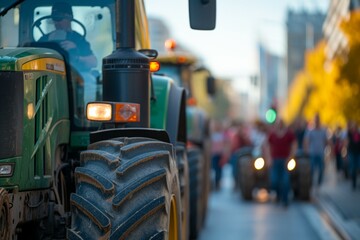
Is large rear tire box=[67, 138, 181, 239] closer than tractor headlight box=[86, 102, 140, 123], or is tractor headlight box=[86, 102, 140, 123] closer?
large rear tire box=[67, 138, 181, 239]

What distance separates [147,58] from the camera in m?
8.28

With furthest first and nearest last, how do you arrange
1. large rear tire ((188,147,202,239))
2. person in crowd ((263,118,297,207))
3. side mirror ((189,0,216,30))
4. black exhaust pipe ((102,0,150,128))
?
1. person in crowd ((263,118,297,207))
2. large rear tire ((188,147,202,239))
3. black exhaust pipe ((102,0,150,128))
4. side mirror ((189,0,216,30))

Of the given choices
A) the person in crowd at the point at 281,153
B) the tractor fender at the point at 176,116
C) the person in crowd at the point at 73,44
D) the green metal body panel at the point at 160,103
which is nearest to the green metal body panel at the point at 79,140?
the person in crowd at the point at 73,44

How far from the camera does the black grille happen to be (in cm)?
716

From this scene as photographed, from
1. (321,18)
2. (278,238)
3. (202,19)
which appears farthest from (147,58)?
(321,18)

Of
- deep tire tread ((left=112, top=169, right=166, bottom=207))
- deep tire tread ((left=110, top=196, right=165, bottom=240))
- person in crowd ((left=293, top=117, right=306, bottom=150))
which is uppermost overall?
deep tire tread ((left=112, top=169, right=166, bottom=207))

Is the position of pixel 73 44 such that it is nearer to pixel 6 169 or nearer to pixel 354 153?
pixel 6 169

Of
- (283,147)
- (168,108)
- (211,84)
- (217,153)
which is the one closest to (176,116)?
(168,108)

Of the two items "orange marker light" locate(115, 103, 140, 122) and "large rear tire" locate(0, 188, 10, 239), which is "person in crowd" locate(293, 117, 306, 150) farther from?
"large rear tire" locate(0, 188, 10, 239)

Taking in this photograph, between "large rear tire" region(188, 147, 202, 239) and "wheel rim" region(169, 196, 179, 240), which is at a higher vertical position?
"wheel rim" region(169, 196, 179, 240)

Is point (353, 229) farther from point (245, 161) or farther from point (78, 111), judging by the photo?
point (78, 111)

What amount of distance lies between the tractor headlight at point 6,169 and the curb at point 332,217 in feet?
32.5

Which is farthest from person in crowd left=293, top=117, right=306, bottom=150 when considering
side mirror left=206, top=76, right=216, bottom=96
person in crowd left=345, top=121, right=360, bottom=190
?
side mirror left=206, top=76, right=216, bottom=96

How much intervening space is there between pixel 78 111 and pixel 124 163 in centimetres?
170
